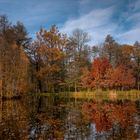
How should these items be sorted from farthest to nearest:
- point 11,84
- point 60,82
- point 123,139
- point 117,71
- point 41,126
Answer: point 60,82, point 117,71, point 11,84, point 41,126, point 123,139

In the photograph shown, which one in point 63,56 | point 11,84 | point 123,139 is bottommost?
point 123,139

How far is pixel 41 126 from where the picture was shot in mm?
20344

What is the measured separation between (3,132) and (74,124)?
5480mm

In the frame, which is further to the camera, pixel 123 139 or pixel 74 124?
pixel 74 124

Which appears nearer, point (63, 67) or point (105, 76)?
point (105, 76)

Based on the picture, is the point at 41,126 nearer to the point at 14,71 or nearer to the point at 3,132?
the point at 3,132

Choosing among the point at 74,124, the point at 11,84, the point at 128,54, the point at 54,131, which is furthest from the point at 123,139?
the point at 128,54

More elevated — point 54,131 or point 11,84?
point 11,84

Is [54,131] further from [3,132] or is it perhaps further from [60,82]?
[60,82]

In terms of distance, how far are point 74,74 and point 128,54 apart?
744 inches

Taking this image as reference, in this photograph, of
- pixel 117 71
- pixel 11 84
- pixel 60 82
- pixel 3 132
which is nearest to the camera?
pixel 3 132

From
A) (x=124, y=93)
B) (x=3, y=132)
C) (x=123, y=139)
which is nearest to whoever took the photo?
(x=123, y=139)

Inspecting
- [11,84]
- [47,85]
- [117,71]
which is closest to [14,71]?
[11,84]

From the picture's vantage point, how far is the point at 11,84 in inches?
1879
